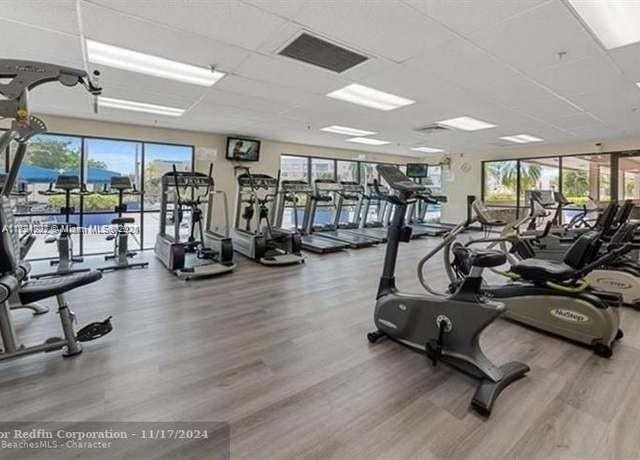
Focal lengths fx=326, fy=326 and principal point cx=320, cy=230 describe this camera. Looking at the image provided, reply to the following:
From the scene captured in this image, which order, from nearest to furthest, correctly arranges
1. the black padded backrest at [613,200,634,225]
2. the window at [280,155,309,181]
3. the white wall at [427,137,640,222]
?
the black padded backrest at [613,200,634,225] < the white wall at [427,137,640,222] < the window at [280,155,309,181]

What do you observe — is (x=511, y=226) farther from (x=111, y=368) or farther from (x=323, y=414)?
(x=111, y=368)

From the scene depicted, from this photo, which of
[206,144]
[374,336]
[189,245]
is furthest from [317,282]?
[206,144]

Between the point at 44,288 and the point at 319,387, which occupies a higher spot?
the point at 44,288

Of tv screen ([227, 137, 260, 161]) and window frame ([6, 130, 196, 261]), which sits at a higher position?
tv screen ([227, 137, 260, 161])

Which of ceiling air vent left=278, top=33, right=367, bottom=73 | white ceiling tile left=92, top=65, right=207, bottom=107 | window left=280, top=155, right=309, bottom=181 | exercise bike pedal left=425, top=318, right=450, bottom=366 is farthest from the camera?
window left=280, top=155, right=309, bottom=181

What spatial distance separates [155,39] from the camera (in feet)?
9.73

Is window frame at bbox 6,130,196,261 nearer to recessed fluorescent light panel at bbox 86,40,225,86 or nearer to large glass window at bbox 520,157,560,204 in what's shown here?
recessed fluorescent light panel at bbox 86,40,225,86

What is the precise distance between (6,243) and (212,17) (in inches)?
87.4

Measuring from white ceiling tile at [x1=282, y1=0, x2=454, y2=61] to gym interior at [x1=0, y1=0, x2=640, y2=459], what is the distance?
0.02 m

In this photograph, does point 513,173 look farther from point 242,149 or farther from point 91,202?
point 91,202

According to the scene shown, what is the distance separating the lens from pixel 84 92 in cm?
451

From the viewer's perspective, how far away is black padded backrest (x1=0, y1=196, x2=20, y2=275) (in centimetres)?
217

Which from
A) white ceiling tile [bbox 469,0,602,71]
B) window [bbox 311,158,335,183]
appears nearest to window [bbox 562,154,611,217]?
window [bbox 311,158,335,183]

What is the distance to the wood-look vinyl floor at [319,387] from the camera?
5.50ft
